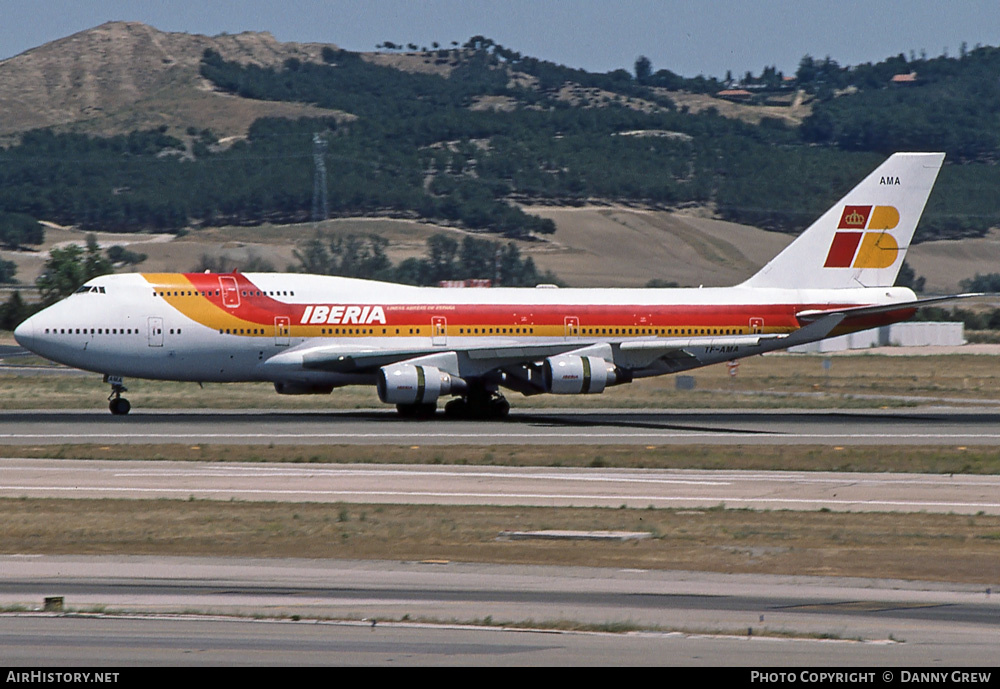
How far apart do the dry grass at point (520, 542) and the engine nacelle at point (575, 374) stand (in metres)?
19.0

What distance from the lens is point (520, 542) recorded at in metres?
21.9

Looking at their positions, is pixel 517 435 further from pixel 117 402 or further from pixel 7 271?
pixel 7 271

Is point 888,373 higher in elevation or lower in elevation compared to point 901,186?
lower

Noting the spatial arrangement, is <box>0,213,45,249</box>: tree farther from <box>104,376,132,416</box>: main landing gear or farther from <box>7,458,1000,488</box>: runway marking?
<box>7,458,1000,488</box>: runway marking

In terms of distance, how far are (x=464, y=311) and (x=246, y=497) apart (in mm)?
20852

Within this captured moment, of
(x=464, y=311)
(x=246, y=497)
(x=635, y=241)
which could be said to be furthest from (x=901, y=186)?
(x=635, y=241)

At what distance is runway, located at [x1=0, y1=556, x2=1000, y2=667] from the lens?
533 inches

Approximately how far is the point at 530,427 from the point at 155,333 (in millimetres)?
12883

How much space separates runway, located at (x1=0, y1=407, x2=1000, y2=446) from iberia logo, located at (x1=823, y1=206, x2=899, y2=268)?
18.8 ft

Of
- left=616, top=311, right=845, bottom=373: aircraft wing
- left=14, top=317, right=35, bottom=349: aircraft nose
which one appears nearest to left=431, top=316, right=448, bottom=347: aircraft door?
left=616, top=311, right=845, bottom=373: aircraft wing

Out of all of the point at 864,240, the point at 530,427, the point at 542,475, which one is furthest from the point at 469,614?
the point at 864,240

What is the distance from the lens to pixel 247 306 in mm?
45562

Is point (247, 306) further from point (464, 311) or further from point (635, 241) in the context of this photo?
point (635, 241)

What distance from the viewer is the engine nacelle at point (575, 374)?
4478 centimetres
